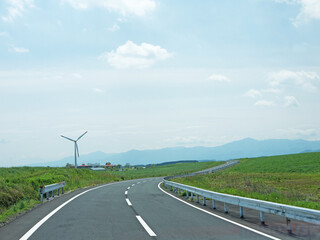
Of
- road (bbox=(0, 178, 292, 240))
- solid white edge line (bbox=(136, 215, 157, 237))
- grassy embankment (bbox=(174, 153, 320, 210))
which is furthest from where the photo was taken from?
grassy embankment (bbox=(174, 153, 320, 210))

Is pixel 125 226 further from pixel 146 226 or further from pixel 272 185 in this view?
pixel 272 185

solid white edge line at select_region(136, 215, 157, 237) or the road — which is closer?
the road

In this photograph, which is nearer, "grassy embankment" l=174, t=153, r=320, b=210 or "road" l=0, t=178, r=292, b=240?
"road" l=0, t=178, r=292, b=240

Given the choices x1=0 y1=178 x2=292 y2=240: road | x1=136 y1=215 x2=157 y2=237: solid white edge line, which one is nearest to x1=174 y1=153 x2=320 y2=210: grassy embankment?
x1=0 y1=178 x2=292 y2=240: road

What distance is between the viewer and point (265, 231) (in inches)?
356

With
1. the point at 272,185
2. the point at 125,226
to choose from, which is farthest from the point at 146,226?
the point at 272,185

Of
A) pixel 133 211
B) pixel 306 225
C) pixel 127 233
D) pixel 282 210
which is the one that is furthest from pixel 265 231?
pixel 133 211

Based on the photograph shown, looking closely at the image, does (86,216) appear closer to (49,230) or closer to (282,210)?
(49,230)

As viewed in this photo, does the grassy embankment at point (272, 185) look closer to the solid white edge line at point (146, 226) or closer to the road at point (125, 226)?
the road at point (125, 226)

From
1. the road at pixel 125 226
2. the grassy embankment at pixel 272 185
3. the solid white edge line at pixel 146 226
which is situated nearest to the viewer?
the road at pixel 125 226

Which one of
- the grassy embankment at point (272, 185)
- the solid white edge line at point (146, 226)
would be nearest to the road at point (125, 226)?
the solid white edge line at point (146, 226)

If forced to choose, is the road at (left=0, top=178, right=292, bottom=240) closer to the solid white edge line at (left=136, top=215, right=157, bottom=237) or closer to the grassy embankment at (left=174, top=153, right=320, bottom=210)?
the solid white edge line at (left=136, top=215, right=157, bottom=237)

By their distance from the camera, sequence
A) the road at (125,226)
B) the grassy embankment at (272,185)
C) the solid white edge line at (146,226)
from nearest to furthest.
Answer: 1. the road at (125,226)
2. the solid white edge line at (146,226)
3. the grassy embankment at (272,185)

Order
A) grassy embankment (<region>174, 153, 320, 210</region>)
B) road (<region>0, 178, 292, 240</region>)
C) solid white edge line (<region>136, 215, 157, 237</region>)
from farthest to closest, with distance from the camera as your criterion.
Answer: grassy embankment (<region>174, 153, 320, 210</region>), solid white edge line (<region>136, 215, 157, 237</region>), road (<region>0, 178, 292, 240</region>)
